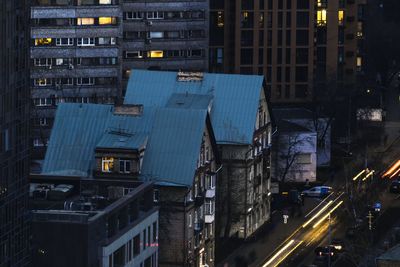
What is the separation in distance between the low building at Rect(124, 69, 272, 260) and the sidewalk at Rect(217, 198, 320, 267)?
1.28 m

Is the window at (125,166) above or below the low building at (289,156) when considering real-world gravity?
above

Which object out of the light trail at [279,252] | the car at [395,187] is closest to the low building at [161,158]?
the light trail at [279,252]

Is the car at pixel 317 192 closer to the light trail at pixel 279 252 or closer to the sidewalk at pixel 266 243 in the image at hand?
the sidewalk at pixel 266 243

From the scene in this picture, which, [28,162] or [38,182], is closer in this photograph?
[28,162]

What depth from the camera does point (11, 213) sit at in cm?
13650

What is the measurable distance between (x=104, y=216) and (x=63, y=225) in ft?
12.3

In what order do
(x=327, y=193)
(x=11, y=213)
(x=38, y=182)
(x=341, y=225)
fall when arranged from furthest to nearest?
(x=327, y=193)
(x=341, y=225)
(x=38, y=182)
(x=11, y=213)

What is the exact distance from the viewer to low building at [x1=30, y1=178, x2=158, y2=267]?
5522 inches

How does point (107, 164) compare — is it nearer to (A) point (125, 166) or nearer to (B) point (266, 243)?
(A) point (125, 166)

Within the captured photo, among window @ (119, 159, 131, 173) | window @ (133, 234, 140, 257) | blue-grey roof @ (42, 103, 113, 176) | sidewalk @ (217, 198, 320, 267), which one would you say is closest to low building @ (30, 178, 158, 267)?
window @ (133, 234, 140, 257)

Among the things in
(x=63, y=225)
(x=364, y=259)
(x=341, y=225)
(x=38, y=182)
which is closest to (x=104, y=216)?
(x=63, y=225)

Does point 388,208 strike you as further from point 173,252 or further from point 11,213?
point 11,213

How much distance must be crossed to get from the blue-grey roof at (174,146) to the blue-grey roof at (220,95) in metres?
8.85

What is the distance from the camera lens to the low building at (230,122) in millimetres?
176125
